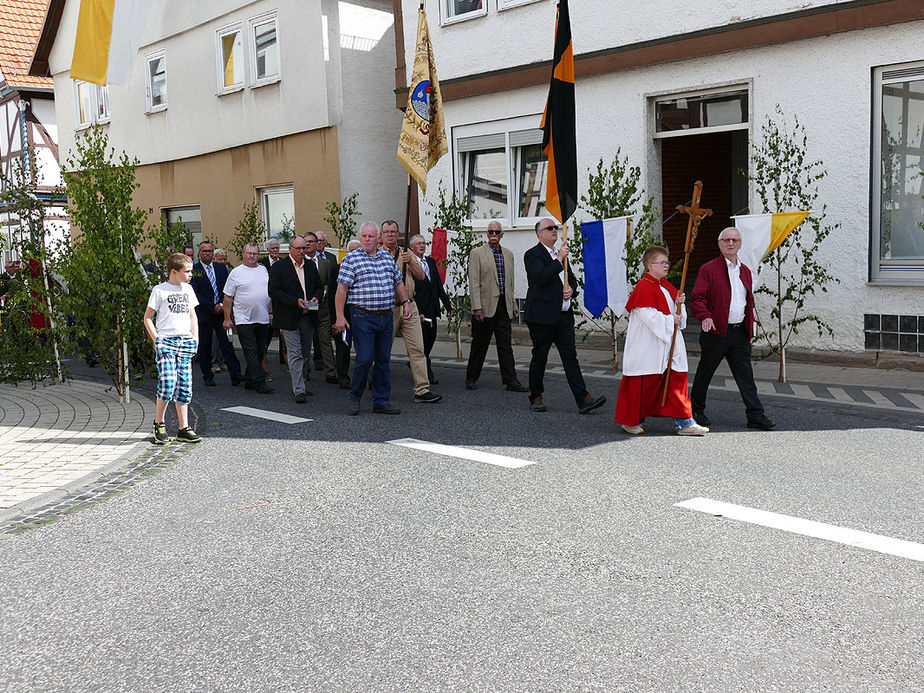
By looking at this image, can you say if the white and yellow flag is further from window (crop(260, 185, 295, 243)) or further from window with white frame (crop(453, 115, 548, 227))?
window (crop(260, 185, 295, 243))

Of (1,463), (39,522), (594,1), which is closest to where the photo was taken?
(39,522)

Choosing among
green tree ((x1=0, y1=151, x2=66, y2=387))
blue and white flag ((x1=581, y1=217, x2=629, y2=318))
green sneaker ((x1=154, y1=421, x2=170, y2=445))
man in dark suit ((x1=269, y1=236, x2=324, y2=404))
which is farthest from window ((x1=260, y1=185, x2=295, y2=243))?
green sneaker ((x1=154, y1=421, x2=170, y2=445))

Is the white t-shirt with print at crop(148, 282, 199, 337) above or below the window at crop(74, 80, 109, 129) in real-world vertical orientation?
below

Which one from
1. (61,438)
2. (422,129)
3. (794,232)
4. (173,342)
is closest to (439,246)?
(422,129)

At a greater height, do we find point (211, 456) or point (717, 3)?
point (717, 3)

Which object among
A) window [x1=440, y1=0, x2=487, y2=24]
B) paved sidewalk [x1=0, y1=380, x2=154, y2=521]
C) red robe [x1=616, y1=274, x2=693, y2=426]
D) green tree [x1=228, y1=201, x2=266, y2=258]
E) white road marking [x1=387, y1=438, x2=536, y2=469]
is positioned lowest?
white road marking [x1=387, y1=438, x2=536, y2=469]

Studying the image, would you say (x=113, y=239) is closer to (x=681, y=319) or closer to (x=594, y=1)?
(x=681, y=319)

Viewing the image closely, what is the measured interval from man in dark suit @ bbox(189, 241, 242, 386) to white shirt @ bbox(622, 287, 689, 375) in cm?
590

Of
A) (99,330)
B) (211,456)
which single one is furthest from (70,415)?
(211,456)

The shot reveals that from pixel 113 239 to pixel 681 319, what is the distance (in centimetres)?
592

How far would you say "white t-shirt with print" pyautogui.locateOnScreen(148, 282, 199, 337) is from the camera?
887 cm

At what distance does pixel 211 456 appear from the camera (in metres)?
8.12

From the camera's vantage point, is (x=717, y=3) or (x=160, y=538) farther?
(x=717, y=3)

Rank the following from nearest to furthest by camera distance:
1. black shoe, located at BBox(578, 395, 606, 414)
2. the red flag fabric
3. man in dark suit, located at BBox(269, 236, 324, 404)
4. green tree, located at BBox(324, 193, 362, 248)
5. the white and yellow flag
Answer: black shoe, located at BBox(578, 395, 606, 414) < man in dark suit, located at BBox(269, 236, 324, 404) < the white and yellow flag < the red flag fabric < green tree, located at BBox(324, 193, 362, 248)
